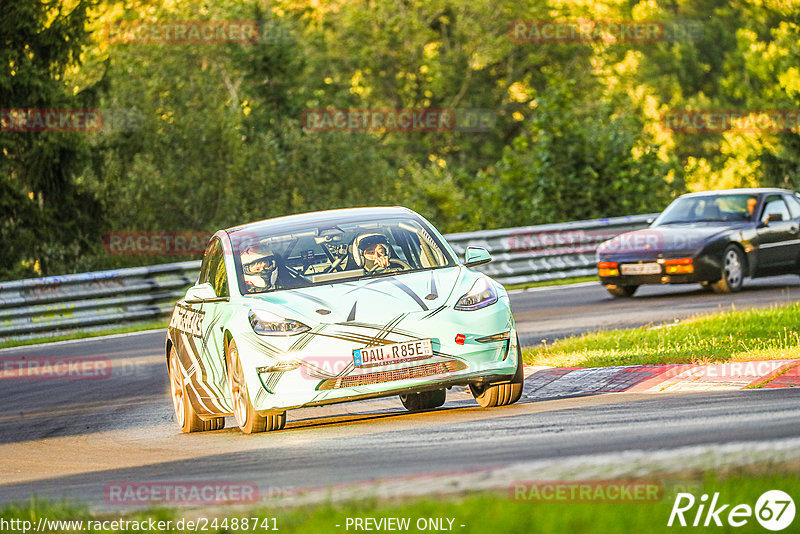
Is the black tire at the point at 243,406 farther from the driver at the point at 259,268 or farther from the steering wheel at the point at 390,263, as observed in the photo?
the steering wheel at the point at 390,263

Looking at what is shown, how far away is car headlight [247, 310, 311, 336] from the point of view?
30.0ft

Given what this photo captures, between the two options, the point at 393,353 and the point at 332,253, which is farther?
the point at 332,253

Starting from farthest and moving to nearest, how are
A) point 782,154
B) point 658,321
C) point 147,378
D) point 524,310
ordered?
1. point 782,154
2. point 524,310
3. point 658,321
4. point 147,378

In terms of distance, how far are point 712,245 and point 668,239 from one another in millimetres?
642

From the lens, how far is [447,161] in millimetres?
60125

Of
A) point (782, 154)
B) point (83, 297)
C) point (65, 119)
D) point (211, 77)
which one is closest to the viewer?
→ point (83, 297)

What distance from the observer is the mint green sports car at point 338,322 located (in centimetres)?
→ 912

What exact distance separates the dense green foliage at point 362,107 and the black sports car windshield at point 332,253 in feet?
70.5

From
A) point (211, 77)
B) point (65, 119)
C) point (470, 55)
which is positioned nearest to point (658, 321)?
point (65, 119)

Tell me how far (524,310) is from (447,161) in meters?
40.4

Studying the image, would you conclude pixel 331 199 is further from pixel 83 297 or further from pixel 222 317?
pixel 222 317

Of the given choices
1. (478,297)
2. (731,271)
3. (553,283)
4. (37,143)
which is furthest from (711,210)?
(37,143)

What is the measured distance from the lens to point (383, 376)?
9133mm

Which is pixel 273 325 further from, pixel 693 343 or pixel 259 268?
pixel 693 343
